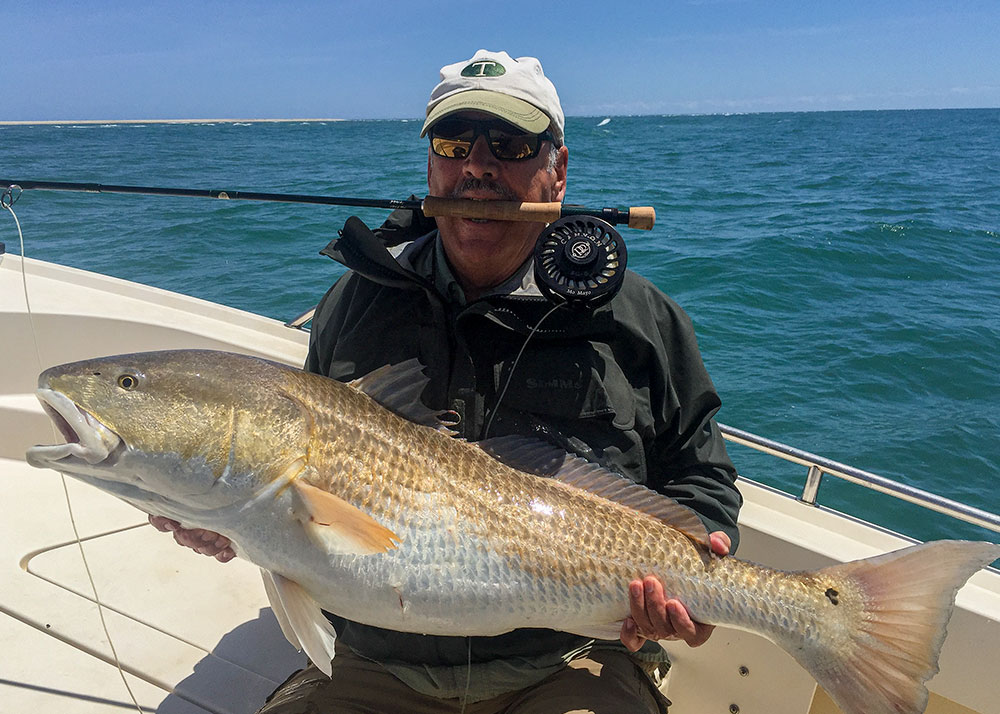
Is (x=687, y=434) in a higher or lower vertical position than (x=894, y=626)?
higher

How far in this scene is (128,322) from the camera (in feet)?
13.5

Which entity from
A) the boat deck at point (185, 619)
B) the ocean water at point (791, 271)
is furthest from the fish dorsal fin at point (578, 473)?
Answer: the ocean water at point (791, 271)

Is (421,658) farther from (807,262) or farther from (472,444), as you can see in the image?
(807,262)

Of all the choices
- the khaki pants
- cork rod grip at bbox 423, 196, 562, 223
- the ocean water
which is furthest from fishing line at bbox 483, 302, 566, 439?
the ocean water

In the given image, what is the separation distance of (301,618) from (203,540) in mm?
373

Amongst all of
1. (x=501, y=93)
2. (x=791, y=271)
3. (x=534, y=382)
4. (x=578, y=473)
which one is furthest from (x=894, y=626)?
(x=791, y=271)

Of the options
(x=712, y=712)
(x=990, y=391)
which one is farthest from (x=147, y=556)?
(x=990, y=391)

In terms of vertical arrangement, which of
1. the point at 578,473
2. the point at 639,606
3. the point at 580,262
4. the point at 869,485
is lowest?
the point at 639,606

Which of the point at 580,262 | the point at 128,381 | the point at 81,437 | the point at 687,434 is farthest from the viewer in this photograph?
the point at 687,434

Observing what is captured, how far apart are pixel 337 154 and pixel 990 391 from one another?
34.5 metres

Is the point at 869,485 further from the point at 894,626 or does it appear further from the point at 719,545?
the point at 719,545

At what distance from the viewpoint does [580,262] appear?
226 centimetres

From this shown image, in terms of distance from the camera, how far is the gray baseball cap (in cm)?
238

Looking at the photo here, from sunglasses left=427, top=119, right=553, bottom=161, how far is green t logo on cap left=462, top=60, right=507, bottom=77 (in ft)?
0.74
